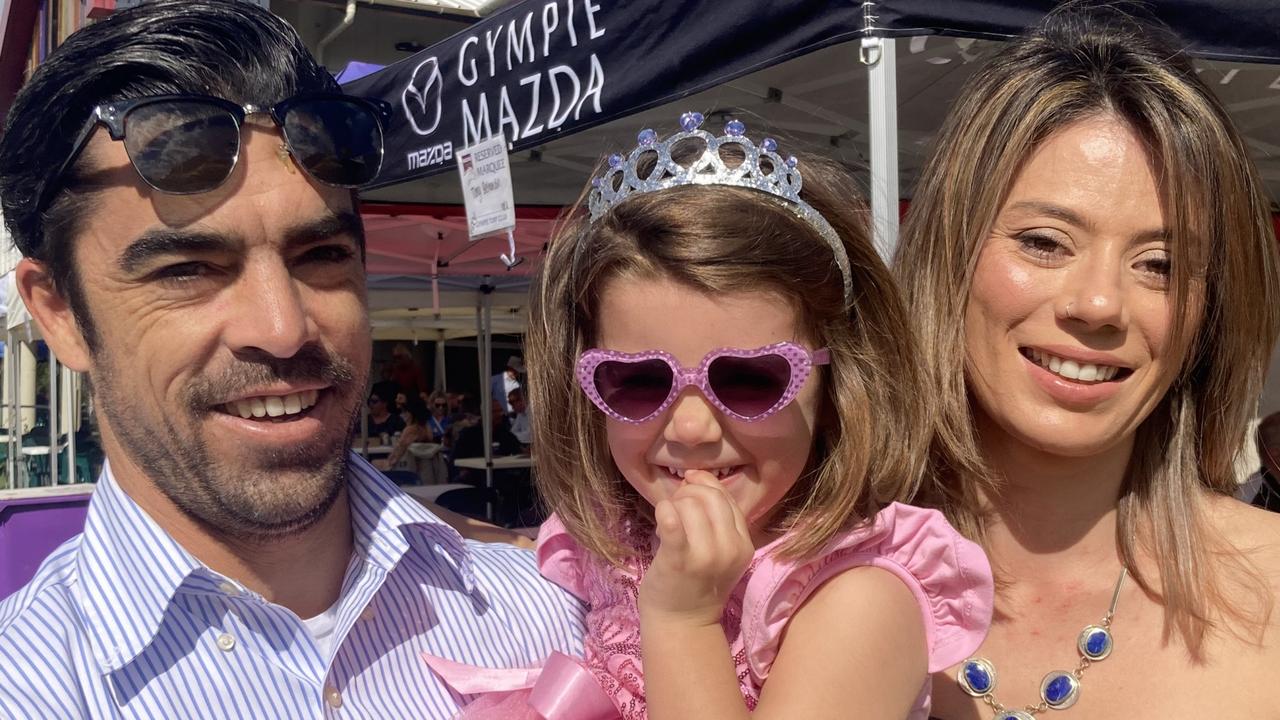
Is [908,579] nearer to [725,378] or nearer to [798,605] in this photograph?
[798,605]

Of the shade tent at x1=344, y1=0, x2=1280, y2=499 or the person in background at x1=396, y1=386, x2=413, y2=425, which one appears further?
the person in background at x1=396, y1=386, x2=413, y2=425

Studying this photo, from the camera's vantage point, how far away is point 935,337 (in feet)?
6.28

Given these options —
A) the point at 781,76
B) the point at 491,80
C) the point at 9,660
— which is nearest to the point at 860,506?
the point at 9,660

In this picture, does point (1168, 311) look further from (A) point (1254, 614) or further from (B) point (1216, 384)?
(A) point (1254, 614)

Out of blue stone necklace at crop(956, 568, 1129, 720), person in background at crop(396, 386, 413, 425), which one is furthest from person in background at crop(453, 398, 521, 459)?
blue stone necklace at crop(956, 568, 1129, 720)

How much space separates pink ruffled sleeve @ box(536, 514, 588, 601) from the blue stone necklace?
75 centimetres

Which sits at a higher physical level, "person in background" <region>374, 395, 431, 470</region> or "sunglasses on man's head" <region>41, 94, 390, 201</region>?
"sunglasses on man's head" <region>41, 94, 390, 201</region>

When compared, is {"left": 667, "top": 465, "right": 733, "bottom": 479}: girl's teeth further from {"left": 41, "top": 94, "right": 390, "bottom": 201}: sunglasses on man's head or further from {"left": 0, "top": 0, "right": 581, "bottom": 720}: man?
{"left": 41, "top": 94, "right": 390, "bottom": 201}: sunglasses on man's head

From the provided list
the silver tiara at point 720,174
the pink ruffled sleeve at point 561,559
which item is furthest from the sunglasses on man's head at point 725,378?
the pink ruffled sleeve at point 561,559

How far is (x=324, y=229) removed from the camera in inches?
64.6

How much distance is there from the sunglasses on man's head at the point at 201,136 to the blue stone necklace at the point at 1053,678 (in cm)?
146

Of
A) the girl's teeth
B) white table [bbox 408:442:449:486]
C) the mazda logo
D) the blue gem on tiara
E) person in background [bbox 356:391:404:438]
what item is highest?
the mazda logo

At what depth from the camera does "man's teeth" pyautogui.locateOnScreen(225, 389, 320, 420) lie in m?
1.57

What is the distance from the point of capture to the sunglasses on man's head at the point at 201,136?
1.51m
